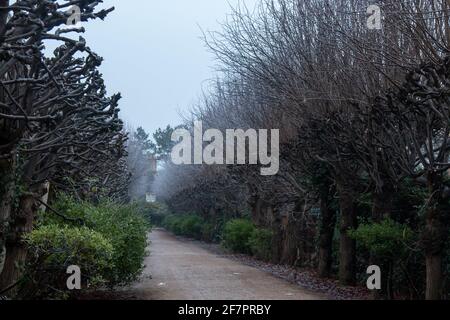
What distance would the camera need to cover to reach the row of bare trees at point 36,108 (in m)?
6.46

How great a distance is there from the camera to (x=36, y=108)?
8.59m

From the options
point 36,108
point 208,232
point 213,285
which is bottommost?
point 208,232

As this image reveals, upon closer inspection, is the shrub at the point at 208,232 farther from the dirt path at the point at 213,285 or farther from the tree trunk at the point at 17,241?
the tree trunk at the point at 17,241

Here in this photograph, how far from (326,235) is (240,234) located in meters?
11.2

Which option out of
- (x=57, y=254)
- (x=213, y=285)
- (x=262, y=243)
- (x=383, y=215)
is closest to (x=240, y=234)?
(x=262, y=243)

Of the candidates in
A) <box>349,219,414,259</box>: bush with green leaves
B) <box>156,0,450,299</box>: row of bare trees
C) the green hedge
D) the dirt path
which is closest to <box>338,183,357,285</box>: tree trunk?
<box>156,0,450,299</box>: row of bare trees

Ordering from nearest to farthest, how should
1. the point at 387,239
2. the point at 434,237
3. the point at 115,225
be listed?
the point at 434,237 → the point at 387,239 → the point at 115,225

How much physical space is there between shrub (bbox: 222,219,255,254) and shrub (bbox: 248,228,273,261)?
1.35 m

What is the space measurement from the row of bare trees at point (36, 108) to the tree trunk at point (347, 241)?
6.28 m

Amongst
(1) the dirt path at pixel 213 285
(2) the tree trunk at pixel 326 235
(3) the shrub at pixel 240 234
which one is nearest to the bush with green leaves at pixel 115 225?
(1) the dirt path at pixel 213 285

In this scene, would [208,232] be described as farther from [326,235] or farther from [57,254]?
[57,254]

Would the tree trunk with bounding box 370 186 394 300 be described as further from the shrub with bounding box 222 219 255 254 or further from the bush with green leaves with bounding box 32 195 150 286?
the shrub with bounding box 222 219 255 254

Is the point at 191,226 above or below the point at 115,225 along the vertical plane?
below
